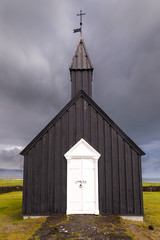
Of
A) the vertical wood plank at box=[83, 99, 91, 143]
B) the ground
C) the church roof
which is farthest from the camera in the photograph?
the church roof

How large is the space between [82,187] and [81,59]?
857 centimetres

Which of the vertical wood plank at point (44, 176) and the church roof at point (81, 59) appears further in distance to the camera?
the church roof at point (81, 59)

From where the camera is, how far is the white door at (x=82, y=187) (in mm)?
9320

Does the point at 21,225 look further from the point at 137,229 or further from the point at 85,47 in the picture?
the point at 85,47

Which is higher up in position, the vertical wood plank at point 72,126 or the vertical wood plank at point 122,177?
the vertical wood plank at point 72,126

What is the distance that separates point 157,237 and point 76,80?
9369mm

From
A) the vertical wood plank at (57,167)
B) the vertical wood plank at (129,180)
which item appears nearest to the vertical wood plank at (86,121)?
the vertical wood plank at (57,167)

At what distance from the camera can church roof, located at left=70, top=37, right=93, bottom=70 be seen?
12391 mm

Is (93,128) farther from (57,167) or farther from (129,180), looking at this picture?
(129,180)

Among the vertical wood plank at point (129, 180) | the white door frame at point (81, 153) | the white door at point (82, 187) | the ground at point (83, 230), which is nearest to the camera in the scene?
the ground at point (83, 230)

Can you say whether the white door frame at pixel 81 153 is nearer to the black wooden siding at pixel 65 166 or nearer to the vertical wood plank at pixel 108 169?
the black wooden siding at pixel 65 166

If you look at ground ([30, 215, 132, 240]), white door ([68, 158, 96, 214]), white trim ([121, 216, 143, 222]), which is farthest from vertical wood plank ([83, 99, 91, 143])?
white trim ([121, 216, 143, 222])

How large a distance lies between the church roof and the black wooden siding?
124 inches

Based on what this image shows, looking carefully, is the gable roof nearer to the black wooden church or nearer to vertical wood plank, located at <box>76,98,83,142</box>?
the black wooden church
